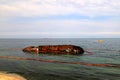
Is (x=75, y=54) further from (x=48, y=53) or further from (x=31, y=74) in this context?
(x=31, y=74)

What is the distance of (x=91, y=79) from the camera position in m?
27.1

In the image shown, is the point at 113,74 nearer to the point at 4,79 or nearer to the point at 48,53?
the point at 4,79

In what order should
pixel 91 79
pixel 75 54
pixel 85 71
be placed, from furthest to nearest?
pixel 75 54 → pixel 85 71 → pixel 91 79

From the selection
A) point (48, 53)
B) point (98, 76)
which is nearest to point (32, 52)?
point (48, 53)

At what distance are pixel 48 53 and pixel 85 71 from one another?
27.6 metres

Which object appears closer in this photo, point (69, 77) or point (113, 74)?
point (69, 77)

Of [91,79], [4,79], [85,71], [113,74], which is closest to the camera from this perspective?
[4,79]

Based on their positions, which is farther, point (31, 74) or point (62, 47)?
point (62, 47)

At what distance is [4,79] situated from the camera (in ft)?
77.2

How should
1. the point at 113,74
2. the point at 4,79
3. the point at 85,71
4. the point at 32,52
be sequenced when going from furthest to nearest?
the point at 32,52
the point at 85,71
the point at 113,74
the point at 4,79

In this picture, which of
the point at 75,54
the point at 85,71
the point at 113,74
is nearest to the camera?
the point at 113,74

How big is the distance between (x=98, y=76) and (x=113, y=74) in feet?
8.90

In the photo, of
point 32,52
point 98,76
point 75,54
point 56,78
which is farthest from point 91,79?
point 32,52

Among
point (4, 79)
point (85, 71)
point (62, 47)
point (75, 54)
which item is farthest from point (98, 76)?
point (62, 47)
